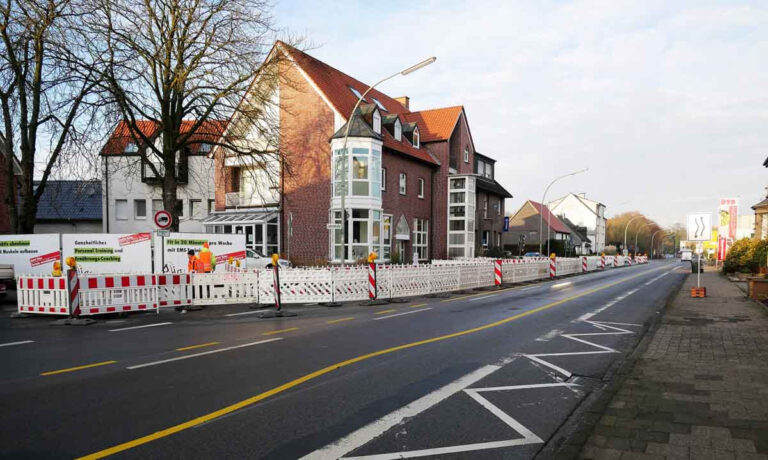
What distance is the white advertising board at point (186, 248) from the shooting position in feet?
55.8

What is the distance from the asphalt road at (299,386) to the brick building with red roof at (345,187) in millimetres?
14785

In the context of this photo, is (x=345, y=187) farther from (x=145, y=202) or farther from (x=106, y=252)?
(x=145, y=202)

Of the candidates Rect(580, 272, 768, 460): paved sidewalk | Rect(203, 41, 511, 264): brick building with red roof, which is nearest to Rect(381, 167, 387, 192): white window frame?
Rect(203, 41, 511, 264): brick building with red roof

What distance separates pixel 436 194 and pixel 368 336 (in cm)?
2736

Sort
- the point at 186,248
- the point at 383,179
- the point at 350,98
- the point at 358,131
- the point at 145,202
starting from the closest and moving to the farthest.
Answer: the point at 186,248
the point at 358,131
the point at 383,179
the point at 350,98
the point at 145,202

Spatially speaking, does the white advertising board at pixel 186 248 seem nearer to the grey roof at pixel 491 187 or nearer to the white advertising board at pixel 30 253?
the white advertising board at pixel 30 253

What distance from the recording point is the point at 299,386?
19.7 feet

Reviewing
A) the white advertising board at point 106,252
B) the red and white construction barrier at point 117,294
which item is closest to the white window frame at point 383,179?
the white advertising board at point 106,252

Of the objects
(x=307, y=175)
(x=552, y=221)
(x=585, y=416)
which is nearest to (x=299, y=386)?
(x=585, y=416)

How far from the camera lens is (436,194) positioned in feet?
119

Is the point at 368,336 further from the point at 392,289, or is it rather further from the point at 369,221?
the point at 369,221

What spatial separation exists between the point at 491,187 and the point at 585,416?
38.9 meters

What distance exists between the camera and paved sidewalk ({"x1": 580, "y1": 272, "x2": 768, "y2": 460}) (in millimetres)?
4059

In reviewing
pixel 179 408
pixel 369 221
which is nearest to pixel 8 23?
pixel 369 221
